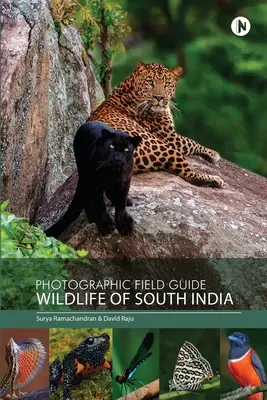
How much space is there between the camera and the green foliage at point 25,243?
10.8 metres

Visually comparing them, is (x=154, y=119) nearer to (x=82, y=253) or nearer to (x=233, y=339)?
(x=82, y=253)

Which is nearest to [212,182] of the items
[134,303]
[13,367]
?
[134,303]

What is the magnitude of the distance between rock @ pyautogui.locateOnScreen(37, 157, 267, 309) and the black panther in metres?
0.10

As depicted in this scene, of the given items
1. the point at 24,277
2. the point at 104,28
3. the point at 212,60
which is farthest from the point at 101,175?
the point at 104,28

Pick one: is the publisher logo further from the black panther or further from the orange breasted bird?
the orange breasted bird

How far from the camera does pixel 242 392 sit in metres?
10.8

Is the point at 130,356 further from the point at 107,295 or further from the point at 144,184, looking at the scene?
the point at 144,184

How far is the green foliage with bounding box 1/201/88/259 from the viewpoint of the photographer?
10837mm

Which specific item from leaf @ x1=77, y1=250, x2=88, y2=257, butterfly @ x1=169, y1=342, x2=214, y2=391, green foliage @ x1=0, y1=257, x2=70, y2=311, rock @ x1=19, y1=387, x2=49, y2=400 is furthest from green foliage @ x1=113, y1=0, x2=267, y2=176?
rock @ x1=19, y1=387, x2=49, y2=400

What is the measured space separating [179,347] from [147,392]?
1.42ft

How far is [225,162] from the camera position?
12031mm

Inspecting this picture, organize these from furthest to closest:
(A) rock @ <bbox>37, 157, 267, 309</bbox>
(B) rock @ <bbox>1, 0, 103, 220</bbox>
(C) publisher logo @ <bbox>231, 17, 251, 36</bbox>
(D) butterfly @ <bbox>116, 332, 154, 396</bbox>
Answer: (C) publisher logo @ <bbox>231, 17, 251, 36</bbox>
(B) rock @ <bbox>1, 0, 103, 220</bbox>
(A) rock @ <bbox>37, 157, 267, 309</bbox>
(D) butterfly @ <bbox>116, 332, 154, 396</bbox>

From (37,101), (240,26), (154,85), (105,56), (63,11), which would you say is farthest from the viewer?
(105,56)

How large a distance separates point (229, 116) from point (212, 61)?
0.49m
